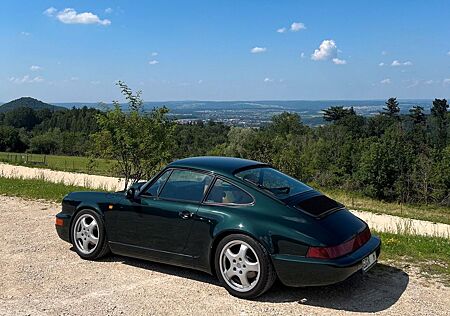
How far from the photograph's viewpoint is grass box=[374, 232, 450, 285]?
6.02 m

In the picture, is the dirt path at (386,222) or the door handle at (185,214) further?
the dirt path at (386,222)

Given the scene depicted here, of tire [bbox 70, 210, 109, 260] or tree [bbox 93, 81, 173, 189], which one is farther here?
tree [bbox 93, 81, 173, 189]

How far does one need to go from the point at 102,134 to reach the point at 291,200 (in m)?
13.8

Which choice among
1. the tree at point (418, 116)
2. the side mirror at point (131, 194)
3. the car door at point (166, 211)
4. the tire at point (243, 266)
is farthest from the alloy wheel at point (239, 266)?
the tree at point (418, 116)

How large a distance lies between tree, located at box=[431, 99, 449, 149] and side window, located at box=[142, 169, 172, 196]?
65.9m

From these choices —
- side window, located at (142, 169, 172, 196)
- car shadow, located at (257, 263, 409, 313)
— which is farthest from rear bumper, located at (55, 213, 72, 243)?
car shadow, located at (257, 263, 409, 313)

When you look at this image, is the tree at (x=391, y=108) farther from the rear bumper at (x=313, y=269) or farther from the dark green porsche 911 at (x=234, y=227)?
the rear bumper at (x=313, y=269)

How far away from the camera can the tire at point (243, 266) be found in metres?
4.79

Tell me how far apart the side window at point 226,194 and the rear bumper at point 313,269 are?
0.70 meters

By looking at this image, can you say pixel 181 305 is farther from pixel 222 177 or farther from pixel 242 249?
pixel 222 177

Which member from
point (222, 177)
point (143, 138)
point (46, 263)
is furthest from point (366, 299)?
point (143, 138)

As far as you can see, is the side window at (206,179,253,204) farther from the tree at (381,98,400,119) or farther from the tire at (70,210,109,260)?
the tree at (381,98,400,119)

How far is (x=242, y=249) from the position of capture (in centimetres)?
491

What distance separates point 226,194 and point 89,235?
2012 mm
